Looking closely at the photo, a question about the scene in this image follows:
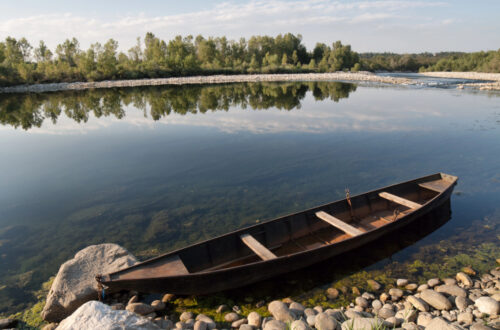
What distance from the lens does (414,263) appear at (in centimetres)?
943

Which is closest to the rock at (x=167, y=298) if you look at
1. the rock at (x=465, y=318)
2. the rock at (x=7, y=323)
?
the rock at (x=7, y=323)

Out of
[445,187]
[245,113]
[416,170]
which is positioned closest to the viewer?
[445,187]

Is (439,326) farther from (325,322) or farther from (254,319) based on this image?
(254,319)

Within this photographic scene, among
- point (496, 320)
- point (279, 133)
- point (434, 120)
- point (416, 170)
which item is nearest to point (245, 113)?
point (279, 133)

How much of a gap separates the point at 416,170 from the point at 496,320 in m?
11.8

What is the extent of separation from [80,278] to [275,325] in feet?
16.1

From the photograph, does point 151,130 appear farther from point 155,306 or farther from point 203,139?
point 155,306

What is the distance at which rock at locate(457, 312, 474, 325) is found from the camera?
6.49 metres

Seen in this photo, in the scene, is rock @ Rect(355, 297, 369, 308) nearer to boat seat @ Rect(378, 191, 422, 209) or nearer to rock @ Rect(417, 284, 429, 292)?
rock @ Rect(417, 284, 429, 292)

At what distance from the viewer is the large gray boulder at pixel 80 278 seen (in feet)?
23.2

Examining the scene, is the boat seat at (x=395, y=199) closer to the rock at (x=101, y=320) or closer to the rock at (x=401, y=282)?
the rock at (x=401, y=282)

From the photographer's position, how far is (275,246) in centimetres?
987

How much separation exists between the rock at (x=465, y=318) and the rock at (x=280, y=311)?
3.53 meters

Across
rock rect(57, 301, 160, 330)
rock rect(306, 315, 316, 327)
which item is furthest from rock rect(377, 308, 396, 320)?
rock rect(57, 301, 160, 330)
